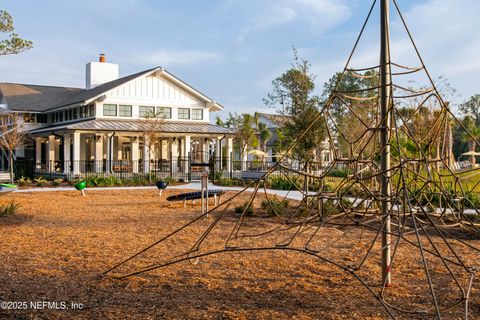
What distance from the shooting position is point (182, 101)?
111 ft

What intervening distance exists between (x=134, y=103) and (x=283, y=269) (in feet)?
87.5

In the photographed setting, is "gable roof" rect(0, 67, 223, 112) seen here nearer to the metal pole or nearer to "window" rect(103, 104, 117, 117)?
"window" rect(103, 104, 117, 117)

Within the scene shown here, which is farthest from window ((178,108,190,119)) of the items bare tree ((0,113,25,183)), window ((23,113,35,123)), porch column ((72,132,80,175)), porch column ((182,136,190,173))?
window ((23,113,35,123))

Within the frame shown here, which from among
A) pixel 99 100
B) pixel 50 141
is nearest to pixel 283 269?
pixel 99 100

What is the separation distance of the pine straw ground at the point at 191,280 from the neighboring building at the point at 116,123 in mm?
19108

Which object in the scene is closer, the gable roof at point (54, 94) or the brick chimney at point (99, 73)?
the gable roof at point (54, 94)

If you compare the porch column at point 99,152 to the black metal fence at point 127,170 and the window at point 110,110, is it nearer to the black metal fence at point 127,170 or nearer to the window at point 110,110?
the black metal fence at point 127,170

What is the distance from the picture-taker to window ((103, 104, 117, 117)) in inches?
1227

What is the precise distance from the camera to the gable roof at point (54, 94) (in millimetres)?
32094

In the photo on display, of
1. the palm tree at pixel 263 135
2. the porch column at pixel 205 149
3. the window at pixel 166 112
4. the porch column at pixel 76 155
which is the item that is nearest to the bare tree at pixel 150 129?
the window at pixel 166 112

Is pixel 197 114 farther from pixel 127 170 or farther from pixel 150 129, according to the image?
pixel 127 170

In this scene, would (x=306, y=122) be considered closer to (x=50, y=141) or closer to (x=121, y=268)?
(x=121, y=268)

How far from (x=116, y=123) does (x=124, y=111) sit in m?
1.90

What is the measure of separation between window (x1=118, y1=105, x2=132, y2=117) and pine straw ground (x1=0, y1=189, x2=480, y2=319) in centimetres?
2162
